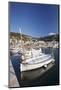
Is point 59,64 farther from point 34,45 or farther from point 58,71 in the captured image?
point 34,45

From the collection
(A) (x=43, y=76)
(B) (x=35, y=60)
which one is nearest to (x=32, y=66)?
A: (B) (x=35, y=60)

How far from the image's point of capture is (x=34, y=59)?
2312mm

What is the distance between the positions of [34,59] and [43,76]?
227mm

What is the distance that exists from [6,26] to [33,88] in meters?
0.78

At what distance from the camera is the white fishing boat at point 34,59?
2281mm

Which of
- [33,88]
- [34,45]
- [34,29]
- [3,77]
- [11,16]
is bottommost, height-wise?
[33,88]

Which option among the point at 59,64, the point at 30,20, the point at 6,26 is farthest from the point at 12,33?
the point at 59,64

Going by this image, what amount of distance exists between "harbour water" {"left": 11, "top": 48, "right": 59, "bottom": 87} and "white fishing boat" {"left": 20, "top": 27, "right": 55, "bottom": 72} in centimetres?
5

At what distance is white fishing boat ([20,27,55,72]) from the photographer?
2.28 m

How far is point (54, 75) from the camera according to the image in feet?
7.75

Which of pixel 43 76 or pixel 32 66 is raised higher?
pixel 32 66

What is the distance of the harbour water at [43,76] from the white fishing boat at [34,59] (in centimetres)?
5

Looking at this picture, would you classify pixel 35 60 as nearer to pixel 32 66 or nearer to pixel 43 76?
pixel 32 66

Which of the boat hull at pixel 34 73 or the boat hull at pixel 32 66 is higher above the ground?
the boat hull at pixel 32 66
